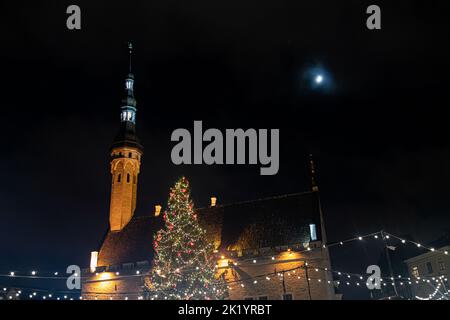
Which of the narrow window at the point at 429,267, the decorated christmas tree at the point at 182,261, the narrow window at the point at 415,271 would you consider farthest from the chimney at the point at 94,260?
the narrow window at the point at 415,271

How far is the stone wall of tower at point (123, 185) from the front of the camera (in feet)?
132

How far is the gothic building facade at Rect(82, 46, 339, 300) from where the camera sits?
96.2 ft

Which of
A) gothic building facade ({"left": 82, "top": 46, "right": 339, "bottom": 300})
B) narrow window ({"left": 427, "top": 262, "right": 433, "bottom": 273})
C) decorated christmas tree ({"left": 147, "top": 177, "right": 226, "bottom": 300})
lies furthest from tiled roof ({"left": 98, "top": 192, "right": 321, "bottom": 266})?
narrow window ({"left": 427, "top": 262, "right": 433, "bottom": 273})

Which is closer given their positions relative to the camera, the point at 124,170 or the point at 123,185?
the point at 123,185

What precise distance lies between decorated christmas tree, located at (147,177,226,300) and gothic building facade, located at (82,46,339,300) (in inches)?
138

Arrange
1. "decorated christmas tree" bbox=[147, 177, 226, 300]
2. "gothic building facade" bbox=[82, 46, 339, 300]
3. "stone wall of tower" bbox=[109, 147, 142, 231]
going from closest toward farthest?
"decorated christmas tree" bbox=[147, 177, 226, 300] < "gothic building facade" bbox=[82, 46, 339, 300] < "stone wall of tower" bbox=[109, 147, 142, 231]

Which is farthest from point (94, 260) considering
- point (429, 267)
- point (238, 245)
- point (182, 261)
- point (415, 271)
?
point (415, 271)

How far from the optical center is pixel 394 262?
5953 cm

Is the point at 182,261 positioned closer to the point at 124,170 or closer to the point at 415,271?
the point at 124,170

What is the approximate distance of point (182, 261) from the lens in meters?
26.4

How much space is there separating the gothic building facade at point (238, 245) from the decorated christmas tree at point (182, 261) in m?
3.50

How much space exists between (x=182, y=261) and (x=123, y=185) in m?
16.7

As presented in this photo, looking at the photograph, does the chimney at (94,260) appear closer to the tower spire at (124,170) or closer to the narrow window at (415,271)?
the tower spire at (124,170)

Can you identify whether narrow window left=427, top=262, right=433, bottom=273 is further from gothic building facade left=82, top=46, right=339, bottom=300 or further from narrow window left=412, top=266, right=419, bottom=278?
gothic building facade left=82, top=46, right=339, bottom=300
